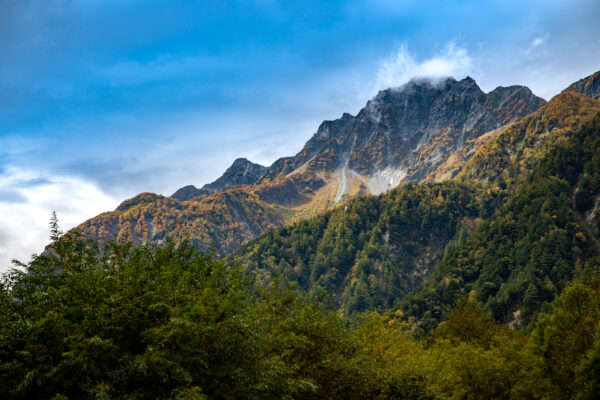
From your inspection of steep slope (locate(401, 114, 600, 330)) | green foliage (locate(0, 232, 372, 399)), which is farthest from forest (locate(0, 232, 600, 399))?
steep slope (locate(401, 114, 600, 330))

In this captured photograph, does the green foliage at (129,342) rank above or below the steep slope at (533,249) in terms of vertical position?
above

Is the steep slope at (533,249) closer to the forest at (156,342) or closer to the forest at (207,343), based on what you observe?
the forest at (207,343)

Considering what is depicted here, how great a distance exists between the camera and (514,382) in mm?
41094

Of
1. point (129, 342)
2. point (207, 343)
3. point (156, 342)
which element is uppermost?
point (129, 342)

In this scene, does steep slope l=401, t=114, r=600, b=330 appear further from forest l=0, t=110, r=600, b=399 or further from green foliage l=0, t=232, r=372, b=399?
green foliage l=0, t=232, r=372, b=399

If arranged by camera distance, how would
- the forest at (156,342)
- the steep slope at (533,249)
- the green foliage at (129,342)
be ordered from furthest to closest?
the steep slope at (533,249) → the forest at (156,342) → the green foliage at (129,342)

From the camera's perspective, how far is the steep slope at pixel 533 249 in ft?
469

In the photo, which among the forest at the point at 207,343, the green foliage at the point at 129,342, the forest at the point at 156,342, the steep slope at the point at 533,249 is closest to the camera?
the green foliage at the point at 129,342

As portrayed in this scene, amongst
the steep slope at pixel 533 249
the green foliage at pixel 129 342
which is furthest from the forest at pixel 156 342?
the steep slope at pixel 533 249

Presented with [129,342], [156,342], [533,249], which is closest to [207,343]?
[156,342]

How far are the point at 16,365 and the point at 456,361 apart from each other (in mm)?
40040

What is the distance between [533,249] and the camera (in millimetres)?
158500

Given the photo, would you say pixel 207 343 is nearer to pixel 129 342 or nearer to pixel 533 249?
pixel 129 342

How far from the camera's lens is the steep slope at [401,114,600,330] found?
14288cm
